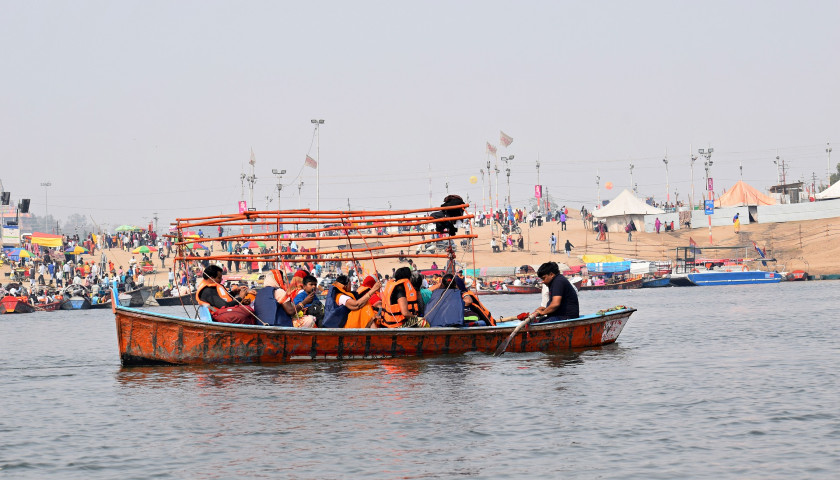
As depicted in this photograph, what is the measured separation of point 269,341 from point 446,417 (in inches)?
241

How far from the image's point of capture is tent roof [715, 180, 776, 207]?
85.7 m

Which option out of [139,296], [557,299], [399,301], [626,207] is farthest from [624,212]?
[399,301]

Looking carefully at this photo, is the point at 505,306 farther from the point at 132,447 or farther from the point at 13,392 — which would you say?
the point at 132,447

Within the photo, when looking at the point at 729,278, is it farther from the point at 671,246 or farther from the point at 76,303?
the point at 76,303

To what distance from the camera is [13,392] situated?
1642cm

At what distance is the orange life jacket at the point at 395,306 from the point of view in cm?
1834

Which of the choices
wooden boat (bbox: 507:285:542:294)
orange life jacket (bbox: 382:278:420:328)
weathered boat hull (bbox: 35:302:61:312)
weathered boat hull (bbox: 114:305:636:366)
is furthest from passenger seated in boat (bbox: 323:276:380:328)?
wooden boat (bbox: 507:285:542:294)

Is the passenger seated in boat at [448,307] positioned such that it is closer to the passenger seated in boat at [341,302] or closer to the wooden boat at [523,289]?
the passenger seated in boat at [341,302]

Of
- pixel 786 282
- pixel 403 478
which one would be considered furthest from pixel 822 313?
pixel 786 282

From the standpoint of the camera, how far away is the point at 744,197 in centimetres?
8600

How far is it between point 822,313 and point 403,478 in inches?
1032

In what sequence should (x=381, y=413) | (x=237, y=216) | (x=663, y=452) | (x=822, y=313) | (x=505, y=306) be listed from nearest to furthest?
1. (x=663, y=452)
2. (x=381, y=413)
3. (x=237, y=216)
4. (x=822, y=313)
5. (x=505, y=306)

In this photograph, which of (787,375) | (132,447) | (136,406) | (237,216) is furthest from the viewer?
(237,216)

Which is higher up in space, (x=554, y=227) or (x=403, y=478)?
(x=554, y=227)
